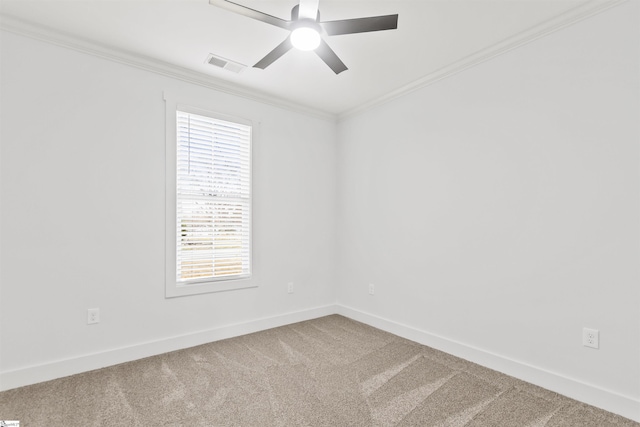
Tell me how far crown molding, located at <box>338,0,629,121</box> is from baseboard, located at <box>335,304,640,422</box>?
247cm

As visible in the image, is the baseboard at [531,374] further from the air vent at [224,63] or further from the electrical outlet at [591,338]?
the air vent at [224,63]

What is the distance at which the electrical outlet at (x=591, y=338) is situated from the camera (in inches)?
85.2

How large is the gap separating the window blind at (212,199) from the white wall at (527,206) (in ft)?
5.14

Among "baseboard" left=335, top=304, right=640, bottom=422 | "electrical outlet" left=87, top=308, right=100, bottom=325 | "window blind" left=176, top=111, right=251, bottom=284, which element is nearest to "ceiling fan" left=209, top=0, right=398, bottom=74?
"window blind" left=176, top=111, right=251, bottom=284

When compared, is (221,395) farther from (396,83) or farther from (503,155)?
(396,83)

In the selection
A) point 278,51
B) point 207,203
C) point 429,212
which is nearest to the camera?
point 278,51

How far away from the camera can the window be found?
314 cm

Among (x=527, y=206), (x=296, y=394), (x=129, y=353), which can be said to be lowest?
(x=296, y=394)

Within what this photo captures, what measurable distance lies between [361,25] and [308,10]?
33 cm

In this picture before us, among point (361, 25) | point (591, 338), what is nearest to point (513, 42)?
point (361, 25)

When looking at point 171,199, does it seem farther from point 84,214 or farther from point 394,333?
point 394,333

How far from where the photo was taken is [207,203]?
335 centimetres

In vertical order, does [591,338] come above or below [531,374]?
above

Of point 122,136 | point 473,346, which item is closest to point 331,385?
point 473,346
